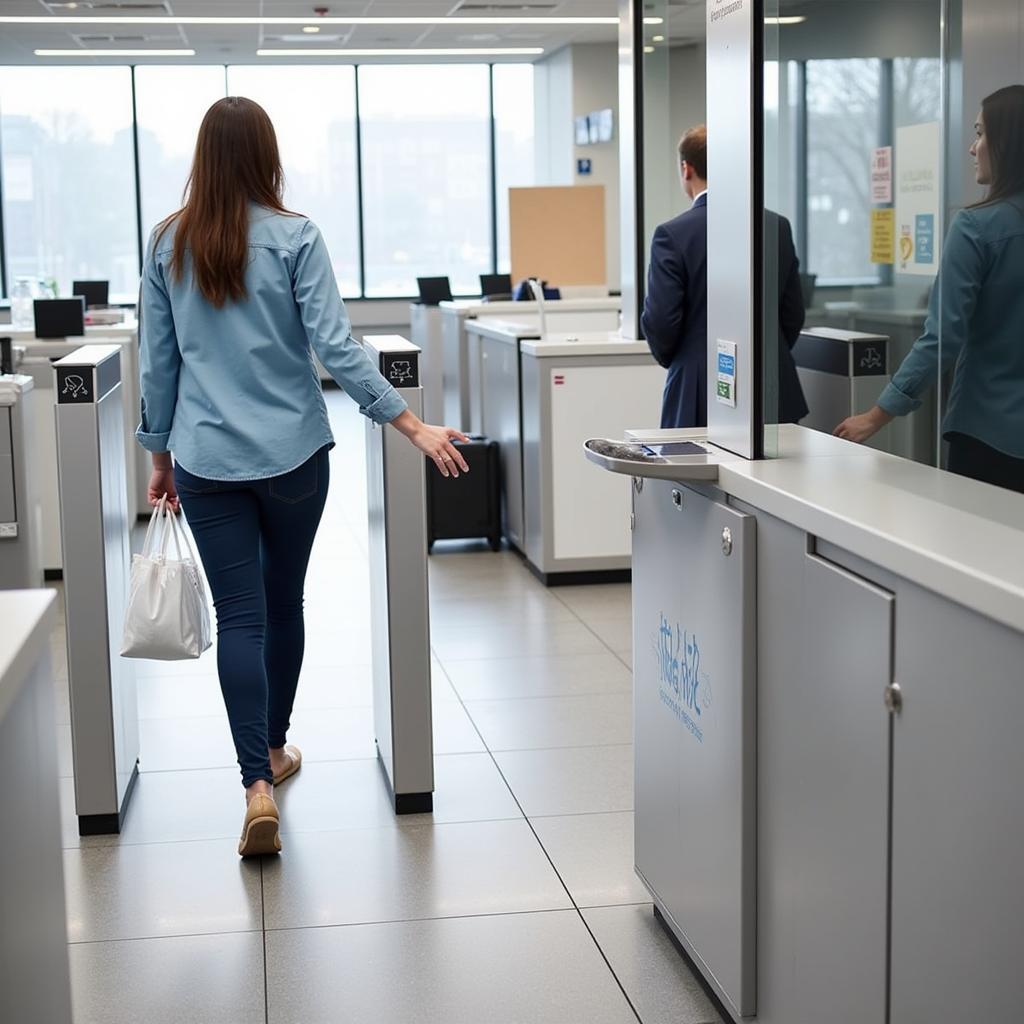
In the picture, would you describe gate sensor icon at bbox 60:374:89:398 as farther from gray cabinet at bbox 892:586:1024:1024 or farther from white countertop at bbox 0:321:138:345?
white countertop at bbox 0:321:138:345

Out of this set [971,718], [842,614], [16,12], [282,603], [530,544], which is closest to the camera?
[971,718]

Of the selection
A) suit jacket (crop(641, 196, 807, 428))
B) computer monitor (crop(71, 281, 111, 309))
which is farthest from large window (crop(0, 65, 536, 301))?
suit jacket (crop(641, 196, 807, 428))

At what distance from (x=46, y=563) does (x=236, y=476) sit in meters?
3.53

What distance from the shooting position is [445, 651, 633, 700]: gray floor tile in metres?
4.30

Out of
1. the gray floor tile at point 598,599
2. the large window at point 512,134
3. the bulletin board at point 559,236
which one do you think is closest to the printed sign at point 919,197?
the gray floor tile at point 598,599

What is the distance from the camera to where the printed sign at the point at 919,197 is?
275cm

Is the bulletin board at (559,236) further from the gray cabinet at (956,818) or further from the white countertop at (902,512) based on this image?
the gray cabinet at (956,818)

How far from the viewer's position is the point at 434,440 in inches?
114

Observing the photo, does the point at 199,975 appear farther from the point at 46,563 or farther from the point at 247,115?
the point at 46,563

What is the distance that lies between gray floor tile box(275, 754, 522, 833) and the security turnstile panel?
645mm

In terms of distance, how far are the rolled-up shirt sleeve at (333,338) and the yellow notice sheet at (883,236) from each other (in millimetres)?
1046

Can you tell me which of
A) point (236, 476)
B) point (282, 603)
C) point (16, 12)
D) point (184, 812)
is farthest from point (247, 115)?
point (16, 12)

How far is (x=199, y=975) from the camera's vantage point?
2539 millimetres

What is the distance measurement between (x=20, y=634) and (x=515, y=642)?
11.6 feet
